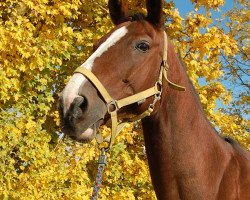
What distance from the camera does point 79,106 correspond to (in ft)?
6.88

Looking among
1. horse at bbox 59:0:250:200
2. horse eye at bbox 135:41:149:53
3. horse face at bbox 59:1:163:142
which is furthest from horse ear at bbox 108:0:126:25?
horse eye at bbox 135:41:149:53

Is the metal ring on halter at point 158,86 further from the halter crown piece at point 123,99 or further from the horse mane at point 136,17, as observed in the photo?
the horse mane at point 136,17

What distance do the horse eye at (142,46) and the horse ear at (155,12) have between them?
0.22m

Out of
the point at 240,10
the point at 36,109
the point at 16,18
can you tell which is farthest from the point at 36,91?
the point at 240,10

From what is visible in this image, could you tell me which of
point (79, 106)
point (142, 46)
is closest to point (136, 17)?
point (142, 46)

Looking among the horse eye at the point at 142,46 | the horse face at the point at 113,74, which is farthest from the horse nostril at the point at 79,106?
the horse eye at the point at 142,46

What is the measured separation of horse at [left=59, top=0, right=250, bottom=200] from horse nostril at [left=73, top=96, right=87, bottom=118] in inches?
1.8

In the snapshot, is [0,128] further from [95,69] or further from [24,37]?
[95,69]

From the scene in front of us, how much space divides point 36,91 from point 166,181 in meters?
5.50

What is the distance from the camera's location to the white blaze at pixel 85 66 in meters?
2.05

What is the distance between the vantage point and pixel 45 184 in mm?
6027

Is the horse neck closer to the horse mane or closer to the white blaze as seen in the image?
the horse mane

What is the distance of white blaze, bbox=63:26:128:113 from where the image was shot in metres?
2.05

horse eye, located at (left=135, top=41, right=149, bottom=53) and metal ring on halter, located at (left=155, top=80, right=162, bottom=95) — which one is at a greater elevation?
horse eye, located at (left=135, top=41, right=149, bottom=53)
